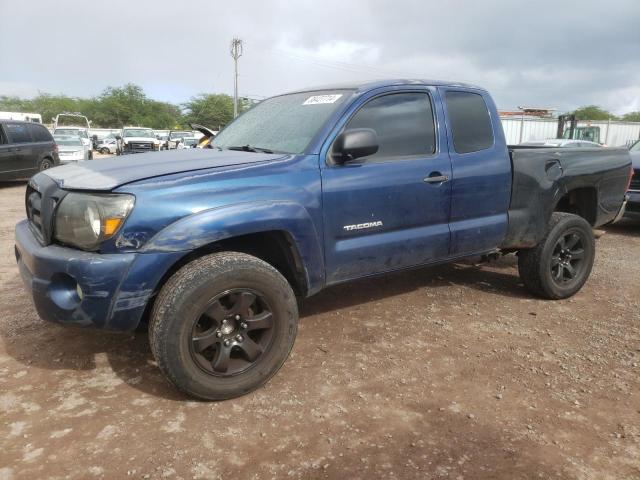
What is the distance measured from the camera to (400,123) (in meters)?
3.45

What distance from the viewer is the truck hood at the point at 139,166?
2.65 metres

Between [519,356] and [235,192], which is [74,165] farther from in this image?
[519,356]

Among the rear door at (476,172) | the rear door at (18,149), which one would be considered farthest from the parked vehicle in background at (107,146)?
the rear door at (476,172)

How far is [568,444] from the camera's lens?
2.37m

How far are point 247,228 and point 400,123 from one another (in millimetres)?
1441

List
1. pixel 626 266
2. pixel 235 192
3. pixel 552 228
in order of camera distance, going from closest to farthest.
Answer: pixel 235 192 → pixel 552 228 → pixel 626 266

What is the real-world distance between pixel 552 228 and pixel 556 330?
3.04ft

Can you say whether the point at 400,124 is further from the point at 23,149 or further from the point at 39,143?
the point at 39,143

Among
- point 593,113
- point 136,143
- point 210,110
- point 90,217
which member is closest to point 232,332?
point 90,217

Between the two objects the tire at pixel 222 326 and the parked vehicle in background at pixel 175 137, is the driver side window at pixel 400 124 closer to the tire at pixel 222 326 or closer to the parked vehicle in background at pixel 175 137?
the tire at pixel 222 326

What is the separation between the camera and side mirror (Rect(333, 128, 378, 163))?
290 cm

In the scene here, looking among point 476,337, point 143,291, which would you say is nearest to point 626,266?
point 476,337

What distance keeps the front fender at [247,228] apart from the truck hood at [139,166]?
0.35 m

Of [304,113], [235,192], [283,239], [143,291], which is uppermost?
[304,113]
